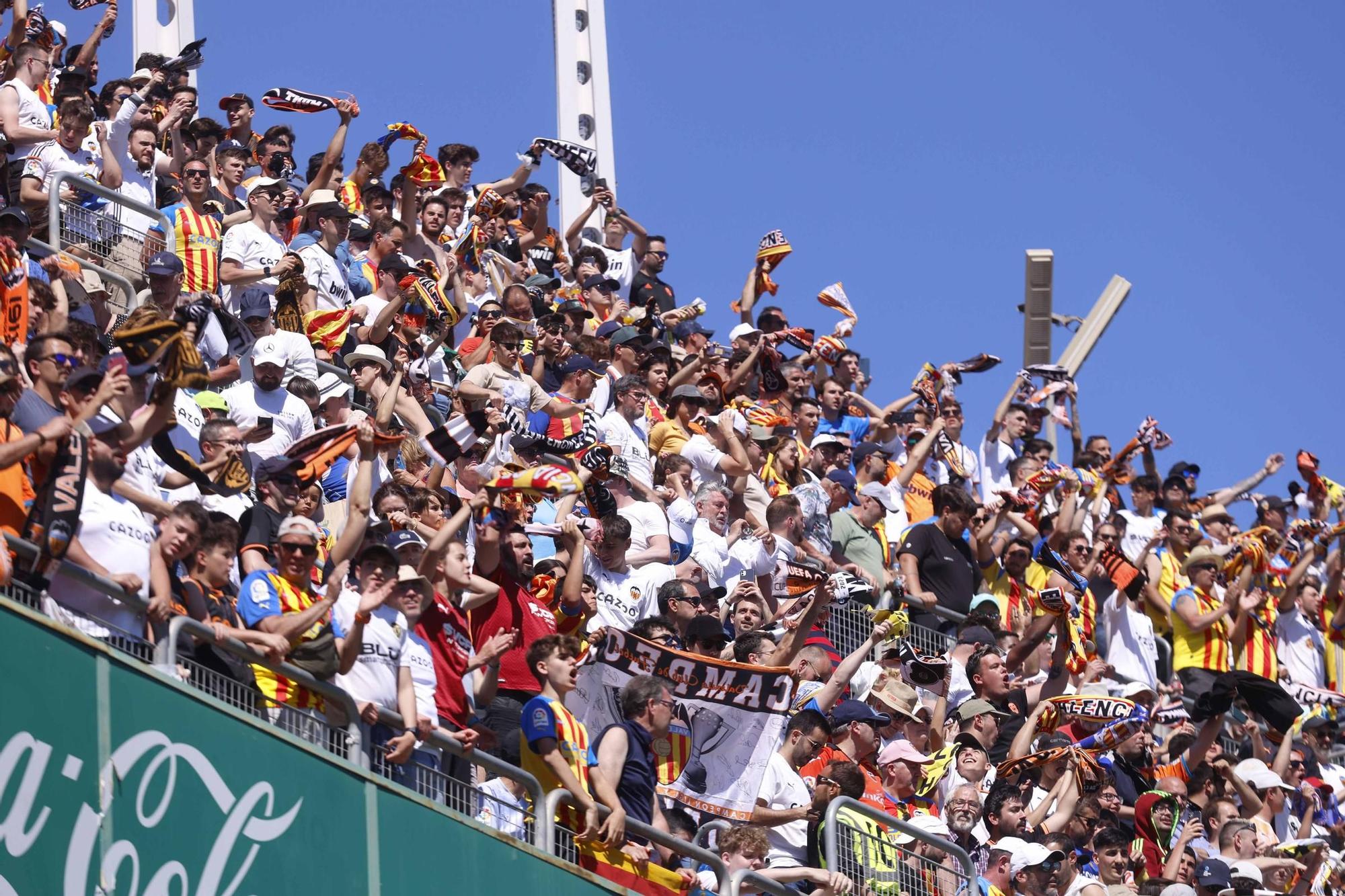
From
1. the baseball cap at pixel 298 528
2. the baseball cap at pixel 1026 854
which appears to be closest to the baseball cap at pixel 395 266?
the baseball cap at pixel 298 528

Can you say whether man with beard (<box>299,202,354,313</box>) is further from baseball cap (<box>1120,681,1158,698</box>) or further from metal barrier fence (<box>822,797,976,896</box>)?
baseball cap (<box>1120,681,1158,698</box>)

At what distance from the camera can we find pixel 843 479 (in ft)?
56.7

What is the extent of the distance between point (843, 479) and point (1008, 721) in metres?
2.35

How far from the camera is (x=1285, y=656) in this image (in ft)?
67.8

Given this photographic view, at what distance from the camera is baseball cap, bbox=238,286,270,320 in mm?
14734

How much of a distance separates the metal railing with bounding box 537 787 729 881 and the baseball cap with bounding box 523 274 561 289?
818cm

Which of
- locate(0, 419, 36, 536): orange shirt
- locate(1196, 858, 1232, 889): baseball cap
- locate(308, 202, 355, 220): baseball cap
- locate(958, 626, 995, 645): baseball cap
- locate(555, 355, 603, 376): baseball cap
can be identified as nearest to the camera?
locate(0, 419, 36, 536): orange shirt

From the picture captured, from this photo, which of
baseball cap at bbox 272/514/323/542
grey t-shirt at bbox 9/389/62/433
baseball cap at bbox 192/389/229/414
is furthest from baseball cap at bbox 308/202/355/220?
grey t-shirt at bbox 9/389/62/433

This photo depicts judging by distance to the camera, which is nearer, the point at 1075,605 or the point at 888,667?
the point at 888,667

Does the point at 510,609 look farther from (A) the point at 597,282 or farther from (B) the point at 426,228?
(A) the point at 597,282

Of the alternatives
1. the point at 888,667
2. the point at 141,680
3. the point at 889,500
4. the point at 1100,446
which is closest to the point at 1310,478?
the point at 1100,446

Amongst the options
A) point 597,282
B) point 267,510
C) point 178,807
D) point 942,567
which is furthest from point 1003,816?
point 597,282

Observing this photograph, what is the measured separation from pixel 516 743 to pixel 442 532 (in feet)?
3.45

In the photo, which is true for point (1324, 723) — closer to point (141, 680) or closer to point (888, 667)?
point (888, 667)
